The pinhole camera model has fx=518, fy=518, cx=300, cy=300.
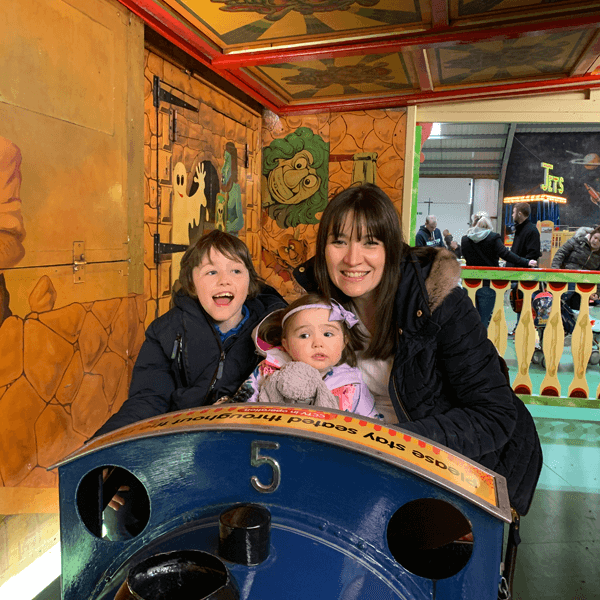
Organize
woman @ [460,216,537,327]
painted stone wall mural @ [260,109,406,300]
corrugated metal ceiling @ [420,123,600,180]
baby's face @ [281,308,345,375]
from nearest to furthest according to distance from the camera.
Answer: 1. baby's face @ [281,308,345,375]
2. painted stone wall mural @ [260,109,406,300]
3. woman @ [460,216,537,327]
4. corrugated metal ceiling @ [420,123,600,180]

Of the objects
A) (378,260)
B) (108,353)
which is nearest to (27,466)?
(108,353)

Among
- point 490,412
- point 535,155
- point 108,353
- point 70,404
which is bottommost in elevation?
point 70,404

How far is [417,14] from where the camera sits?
10.2 ft

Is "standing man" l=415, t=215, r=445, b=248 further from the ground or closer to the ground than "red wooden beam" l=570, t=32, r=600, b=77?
closer to the ground

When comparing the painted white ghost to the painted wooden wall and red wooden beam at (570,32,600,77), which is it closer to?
the painted wooden wall

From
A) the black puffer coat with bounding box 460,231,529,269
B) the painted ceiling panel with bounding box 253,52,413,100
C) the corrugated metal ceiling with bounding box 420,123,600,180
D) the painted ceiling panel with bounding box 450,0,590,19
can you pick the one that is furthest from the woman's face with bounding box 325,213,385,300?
the corrugated metal ceiling with bounding box 420,123,600,180

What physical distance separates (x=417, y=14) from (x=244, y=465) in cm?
309

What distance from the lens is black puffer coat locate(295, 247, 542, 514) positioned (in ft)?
4.99

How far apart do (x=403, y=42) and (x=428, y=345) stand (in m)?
2.62

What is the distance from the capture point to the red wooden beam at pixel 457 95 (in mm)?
4887

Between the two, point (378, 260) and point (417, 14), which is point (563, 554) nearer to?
point (378, 260)

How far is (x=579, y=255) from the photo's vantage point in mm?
6367

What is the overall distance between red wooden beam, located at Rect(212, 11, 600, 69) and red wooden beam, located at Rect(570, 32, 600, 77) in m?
0.68

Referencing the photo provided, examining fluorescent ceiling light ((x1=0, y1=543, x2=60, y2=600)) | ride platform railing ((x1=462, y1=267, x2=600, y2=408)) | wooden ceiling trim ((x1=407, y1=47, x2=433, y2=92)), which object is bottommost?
fluorescent ceiling light ((x1=0, y1=543, x2=60, y2=600))
